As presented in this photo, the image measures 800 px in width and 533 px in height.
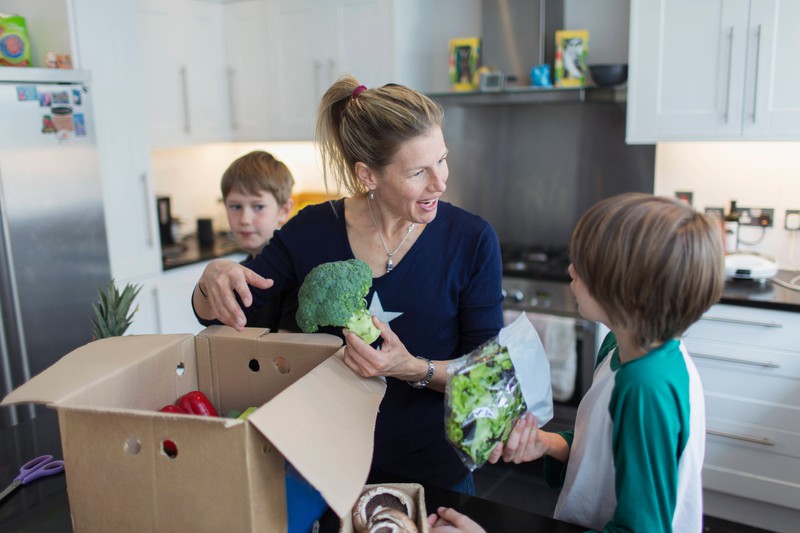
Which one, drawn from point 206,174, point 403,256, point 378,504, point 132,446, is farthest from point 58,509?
point 206,174

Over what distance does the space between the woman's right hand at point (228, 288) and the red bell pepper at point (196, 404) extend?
14 centimetres

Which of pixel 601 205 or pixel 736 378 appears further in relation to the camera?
pixel 736 378

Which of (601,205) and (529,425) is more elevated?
(601,205)

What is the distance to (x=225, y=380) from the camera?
4.05 ft

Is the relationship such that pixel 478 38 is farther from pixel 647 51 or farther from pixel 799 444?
pixel 799 444

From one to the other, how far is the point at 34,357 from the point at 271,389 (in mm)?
2005

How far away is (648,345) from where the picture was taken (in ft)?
3.24

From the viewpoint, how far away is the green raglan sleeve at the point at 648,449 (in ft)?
3.03

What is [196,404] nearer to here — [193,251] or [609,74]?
[609,74]

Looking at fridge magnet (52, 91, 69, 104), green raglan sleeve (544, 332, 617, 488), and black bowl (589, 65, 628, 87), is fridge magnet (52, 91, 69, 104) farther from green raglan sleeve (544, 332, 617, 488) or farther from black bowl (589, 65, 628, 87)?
green raglan sleeve (544, 332, 617, 488)

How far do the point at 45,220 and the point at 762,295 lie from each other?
2.80m

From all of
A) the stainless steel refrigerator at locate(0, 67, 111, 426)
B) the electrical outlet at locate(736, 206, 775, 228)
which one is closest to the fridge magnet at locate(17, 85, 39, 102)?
the stainless steel refrigerator at locate(0, 67, 111, 426)

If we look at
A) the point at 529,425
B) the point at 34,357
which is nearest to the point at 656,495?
the point at 529,425

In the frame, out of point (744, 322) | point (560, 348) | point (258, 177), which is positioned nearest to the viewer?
point (258, 177)
